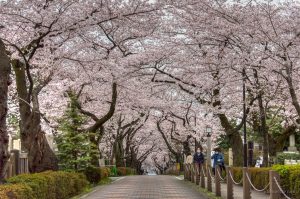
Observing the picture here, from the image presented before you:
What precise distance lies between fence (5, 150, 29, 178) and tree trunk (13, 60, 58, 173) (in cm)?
75

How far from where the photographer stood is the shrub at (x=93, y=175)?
2536 centimetres

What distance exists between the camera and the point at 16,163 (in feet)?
52.5

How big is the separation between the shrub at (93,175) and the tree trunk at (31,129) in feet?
22.4

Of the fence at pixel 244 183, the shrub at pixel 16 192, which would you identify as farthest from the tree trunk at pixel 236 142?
the shrub at pixel 16 192

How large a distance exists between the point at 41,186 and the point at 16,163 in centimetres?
450

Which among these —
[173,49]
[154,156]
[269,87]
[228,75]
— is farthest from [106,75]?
[154,156]

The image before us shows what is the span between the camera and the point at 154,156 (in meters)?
82.1

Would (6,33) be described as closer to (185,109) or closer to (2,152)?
(2,152)

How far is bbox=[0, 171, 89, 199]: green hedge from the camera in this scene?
30.2ft

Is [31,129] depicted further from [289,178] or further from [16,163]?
[289,178]

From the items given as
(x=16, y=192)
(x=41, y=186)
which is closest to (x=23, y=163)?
(x=41, y=186)

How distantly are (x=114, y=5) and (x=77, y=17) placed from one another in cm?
108

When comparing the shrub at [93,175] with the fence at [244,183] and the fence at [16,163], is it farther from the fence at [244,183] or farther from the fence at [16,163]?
the fence at [16,163]

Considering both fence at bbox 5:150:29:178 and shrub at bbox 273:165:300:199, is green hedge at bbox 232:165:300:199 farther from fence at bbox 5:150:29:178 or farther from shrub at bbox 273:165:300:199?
fence at bbox 5:150:29:178
